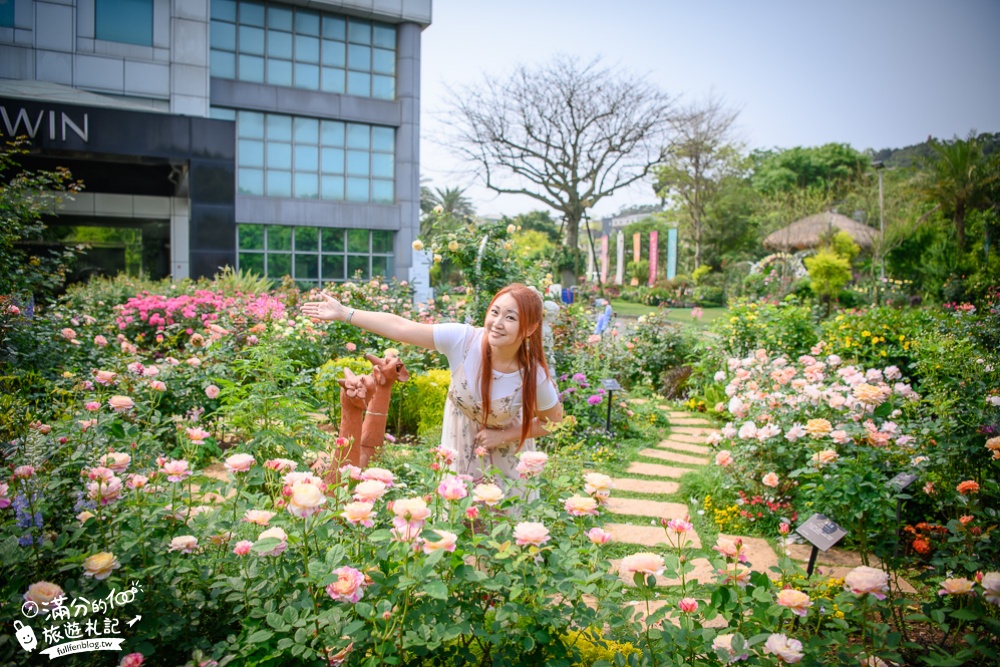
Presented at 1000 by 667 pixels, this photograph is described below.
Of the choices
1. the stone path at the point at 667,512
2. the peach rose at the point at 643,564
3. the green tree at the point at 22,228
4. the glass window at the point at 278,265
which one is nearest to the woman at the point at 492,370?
the stone path at the point at 667,512

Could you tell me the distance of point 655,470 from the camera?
4.83m

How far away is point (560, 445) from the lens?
5.23 m

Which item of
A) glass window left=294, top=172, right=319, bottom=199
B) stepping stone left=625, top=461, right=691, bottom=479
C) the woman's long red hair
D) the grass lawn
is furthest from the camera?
the grass lawn

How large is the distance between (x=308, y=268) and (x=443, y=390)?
13402mm

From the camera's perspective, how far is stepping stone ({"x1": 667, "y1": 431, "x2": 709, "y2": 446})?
5.68m

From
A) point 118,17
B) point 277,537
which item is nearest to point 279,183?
point 118,17

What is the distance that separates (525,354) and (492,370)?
0.46 feet

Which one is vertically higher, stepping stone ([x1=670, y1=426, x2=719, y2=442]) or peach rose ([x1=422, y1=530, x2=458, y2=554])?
peach rose ([x1=422, y1=530, x2=458, y2=554])

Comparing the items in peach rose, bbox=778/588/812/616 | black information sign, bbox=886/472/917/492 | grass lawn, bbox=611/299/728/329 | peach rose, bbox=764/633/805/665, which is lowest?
black information sign, bbox=886/472/917/492

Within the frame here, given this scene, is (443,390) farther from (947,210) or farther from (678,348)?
(678,348)

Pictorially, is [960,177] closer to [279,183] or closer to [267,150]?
[279,183]

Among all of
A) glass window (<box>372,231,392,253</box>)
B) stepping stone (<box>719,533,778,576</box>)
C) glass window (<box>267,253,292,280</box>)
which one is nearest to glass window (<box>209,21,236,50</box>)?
glass window (<box>267,253,292,280</box>)

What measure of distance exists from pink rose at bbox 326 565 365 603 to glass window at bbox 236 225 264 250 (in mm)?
16981

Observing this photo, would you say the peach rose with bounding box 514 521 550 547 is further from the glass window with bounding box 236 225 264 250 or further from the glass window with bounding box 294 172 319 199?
the glass window with bounding box 294 172 319 199
